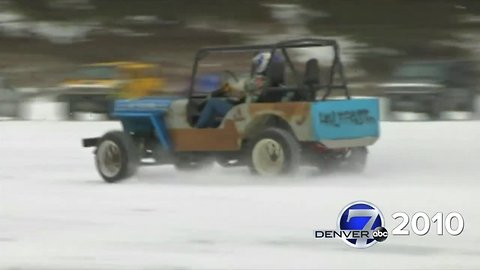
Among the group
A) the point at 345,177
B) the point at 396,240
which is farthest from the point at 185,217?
the point at 345,177

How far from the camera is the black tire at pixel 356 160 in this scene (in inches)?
446

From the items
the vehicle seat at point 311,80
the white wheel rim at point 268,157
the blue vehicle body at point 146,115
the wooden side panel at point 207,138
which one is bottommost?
the white wheel rim at point 268,157

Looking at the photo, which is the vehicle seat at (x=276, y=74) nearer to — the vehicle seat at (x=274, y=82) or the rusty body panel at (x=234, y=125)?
the vehicle seat at (x=274, y=82)

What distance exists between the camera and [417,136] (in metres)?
15.4

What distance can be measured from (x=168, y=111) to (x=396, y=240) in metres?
4.83

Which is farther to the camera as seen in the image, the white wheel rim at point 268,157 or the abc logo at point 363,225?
the white wheel rim at point 268,157

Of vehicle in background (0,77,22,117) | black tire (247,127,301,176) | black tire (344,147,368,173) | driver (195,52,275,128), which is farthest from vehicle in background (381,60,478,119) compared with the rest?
black tire (247,127,301,176)

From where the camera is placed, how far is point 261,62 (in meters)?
11.1

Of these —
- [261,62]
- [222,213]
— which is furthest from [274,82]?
[222,213]

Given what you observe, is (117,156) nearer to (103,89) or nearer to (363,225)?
(363,225)

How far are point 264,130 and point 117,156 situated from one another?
1.80 metres

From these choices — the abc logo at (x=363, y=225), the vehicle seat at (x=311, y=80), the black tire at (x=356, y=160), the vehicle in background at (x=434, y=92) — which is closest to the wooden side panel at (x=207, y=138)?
the vehicle seat at (x=311, y=80)

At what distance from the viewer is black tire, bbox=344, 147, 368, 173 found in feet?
37.2

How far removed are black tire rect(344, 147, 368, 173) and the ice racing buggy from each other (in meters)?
0.01
